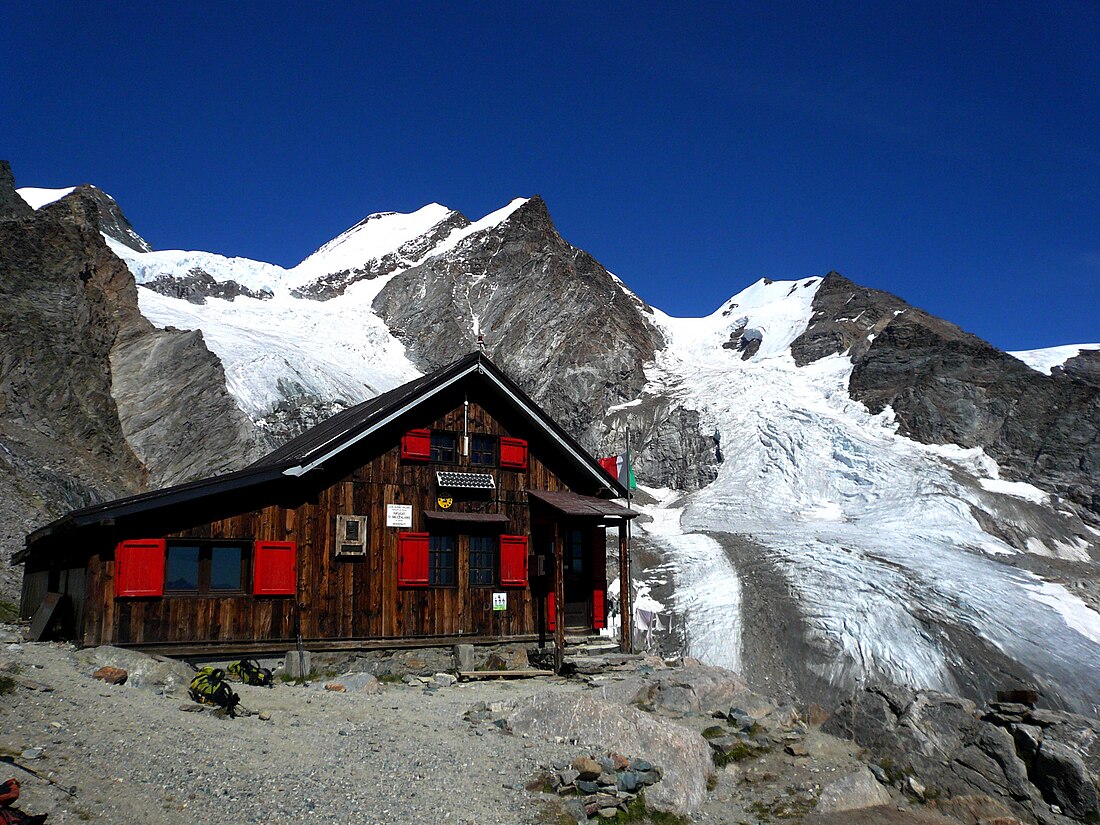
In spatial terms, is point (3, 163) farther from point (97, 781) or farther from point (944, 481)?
point (944, 481)

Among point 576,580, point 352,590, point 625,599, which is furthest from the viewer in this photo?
point 576,580

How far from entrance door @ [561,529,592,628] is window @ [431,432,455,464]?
144 inches

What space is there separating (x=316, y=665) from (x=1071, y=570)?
134 feet

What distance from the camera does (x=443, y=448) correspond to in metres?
19.3

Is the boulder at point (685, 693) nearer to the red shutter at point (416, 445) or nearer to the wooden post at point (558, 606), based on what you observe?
the wooden post at point (558, 606)

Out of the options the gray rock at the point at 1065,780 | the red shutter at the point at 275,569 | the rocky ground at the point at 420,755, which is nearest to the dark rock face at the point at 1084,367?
the gray rock at the point at 1065,780

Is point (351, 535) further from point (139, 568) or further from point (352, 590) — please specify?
point (139, 568)

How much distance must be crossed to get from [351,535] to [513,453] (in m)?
4.54

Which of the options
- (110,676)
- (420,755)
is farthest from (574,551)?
(110,676)

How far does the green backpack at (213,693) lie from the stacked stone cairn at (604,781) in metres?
4.93

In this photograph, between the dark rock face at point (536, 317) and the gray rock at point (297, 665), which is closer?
the gray rock at point (297, 665)

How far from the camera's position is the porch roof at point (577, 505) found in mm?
18344

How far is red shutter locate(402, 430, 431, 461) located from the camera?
18.5 m

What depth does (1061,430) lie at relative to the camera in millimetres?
61625
